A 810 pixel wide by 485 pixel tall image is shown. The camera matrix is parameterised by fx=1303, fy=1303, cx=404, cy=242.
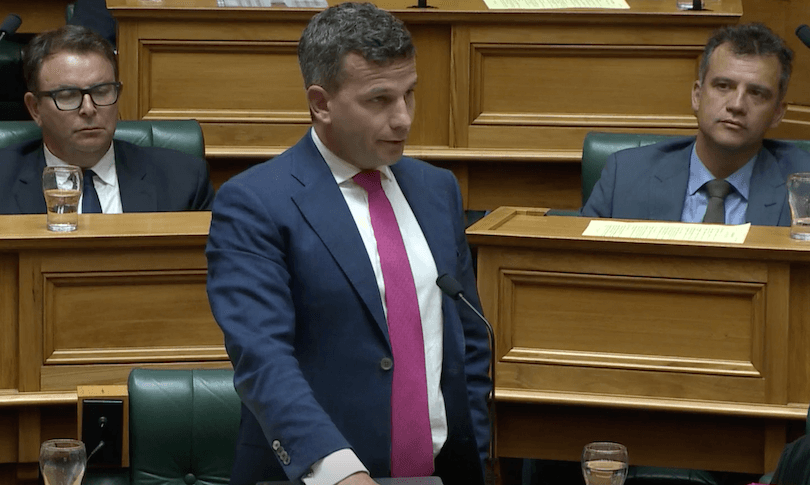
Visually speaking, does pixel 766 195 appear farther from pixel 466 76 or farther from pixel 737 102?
pixel 466 76

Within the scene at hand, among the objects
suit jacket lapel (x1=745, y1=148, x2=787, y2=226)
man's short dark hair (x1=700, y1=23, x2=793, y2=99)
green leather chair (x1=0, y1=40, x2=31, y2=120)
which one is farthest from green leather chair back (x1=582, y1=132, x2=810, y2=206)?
green leather chair (x1=0, y1=40, x2=31, y2=120)

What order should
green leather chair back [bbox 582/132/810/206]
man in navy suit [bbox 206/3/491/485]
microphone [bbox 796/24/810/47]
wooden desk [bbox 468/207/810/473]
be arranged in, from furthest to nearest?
microphone [bbox 796/24/810/47]
green leather chair back [bbox 582/132/810/206]
wooden desk [bbox 468/207/810/473]
man in navy suit [bbox 206/3/491/485]

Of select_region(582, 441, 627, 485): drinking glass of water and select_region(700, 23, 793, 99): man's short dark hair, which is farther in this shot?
select_region(700, 23, 793, 99): man's short dark hair

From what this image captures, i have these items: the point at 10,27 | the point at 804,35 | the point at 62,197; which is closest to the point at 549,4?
the point at 804,35

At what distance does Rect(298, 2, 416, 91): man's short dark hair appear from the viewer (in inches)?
72.4

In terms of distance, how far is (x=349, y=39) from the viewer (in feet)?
6.04

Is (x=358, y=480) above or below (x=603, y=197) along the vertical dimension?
below

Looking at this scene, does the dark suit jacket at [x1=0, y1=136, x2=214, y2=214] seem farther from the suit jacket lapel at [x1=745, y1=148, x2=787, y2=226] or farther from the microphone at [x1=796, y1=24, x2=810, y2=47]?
the microphone at [x1=796, y1=24, x2=810, y2=47]

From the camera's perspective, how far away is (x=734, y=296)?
2727 mm

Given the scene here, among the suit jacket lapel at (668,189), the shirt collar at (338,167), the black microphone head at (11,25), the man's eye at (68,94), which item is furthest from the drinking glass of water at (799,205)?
the black microphone head at (11,25)

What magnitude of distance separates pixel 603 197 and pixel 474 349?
4.60ft

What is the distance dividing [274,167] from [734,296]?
120 cm

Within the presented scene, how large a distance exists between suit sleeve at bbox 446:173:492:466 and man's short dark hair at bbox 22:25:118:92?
5.66ft

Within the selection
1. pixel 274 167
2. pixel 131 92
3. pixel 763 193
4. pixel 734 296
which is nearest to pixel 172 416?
pixel 274 167
